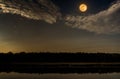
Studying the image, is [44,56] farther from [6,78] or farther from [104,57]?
[6,78]

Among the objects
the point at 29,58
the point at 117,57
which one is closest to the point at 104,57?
the point at 117,57

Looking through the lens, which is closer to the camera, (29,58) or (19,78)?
(19,78)

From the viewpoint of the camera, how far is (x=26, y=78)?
37688 mm

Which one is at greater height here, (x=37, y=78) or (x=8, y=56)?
(x=8, y=56)

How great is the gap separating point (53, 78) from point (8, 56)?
56.1 meters

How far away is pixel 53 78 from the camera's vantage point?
38.6m

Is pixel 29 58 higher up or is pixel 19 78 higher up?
pixel 29 58

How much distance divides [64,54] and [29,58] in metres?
13.5

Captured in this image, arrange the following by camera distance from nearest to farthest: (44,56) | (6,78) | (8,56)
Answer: (6,78), (8,56), (44,56)

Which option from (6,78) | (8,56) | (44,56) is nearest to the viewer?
(6,78)

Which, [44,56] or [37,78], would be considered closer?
[37,78]

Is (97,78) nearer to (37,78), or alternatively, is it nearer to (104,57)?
(37,78)

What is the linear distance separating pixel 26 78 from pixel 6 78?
84.7 inches

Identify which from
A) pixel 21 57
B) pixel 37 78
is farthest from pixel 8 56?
pixel 37 78
